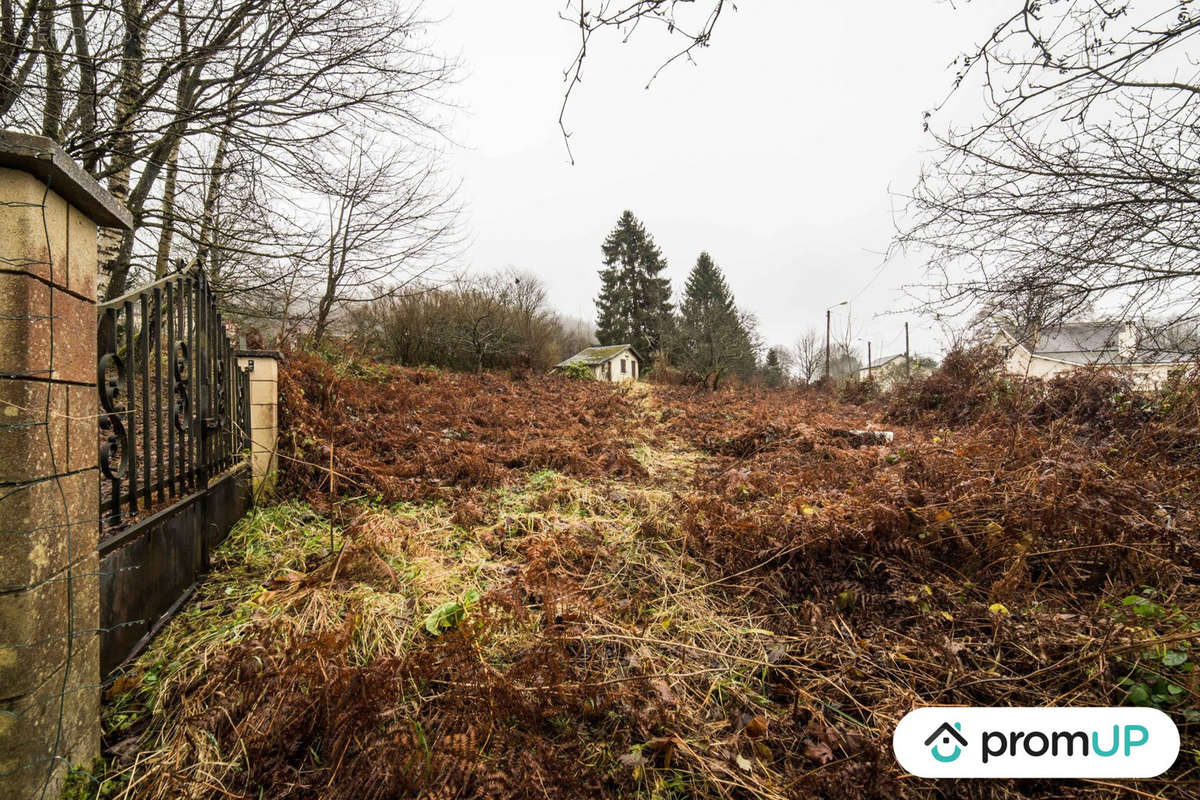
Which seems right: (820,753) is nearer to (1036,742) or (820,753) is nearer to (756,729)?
(756,729)

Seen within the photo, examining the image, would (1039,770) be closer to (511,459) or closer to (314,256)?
(511,459)

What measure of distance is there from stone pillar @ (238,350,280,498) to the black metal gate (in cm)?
48

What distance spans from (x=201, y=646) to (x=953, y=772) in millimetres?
3148

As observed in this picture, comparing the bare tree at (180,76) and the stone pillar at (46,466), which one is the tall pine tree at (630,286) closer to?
the bare tree at (180,76)

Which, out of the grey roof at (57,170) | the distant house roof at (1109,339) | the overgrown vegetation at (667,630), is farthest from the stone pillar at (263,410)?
the distant house roof at (1109,339)

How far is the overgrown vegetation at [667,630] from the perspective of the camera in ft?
5.22

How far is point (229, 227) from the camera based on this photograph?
19.9 feet

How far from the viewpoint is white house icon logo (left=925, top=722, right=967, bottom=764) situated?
5.49 feet

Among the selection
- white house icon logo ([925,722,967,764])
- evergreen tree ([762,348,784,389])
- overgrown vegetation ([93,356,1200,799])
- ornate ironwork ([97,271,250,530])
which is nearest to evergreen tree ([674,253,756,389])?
evergreen tree ([762,348,784,389])

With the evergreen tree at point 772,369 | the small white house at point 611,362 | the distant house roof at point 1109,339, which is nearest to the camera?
the distant house roof at point 1109,339

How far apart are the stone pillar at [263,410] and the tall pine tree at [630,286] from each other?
28.3m

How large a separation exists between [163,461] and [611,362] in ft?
71.3

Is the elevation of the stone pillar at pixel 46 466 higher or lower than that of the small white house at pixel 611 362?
lower

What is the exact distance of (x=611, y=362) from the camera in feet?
78.0
